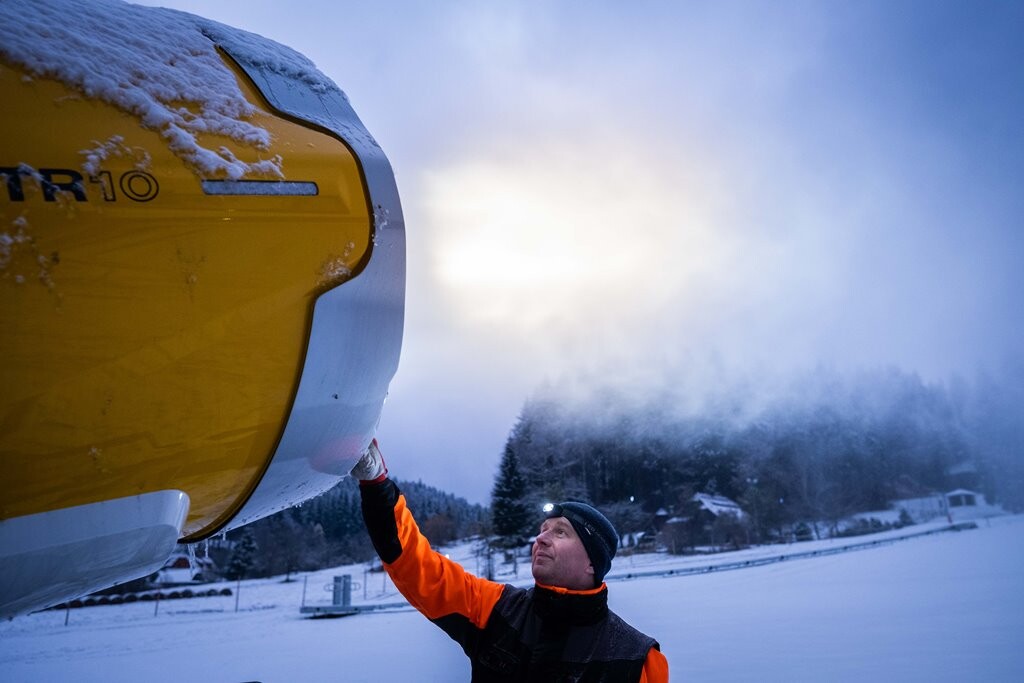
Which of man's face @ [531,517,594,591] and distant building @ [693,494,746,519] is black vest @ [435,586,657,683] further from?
distant building @ [693,494,746,519]

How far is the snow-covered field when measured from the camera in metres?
5.85

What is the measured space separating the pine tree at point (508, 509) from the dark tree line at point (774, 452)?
0.39 ft

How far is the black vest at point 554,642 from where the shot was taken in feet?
6.61

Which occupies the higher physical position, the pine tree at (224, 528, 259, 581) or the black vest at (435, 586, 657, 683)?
the black vest at (435, 586, 657, 683)

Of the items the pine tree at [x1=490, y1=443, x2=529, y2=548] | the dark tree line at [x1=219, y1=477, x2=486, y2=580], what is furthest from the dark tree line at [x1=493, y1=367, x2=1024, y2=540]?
the dark tree line at [x1=219, y1=477, x2=486, y2=580]

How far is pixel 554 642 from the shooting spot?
2080 mm

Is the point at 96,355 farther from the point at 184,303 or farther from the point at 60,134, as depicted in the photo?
the point at 60,134

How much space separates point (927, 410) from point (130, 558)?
75.6 meters

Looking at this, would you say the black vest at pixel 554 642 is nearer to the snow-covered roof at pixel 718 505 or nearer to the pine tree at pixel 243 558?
the pine tree at pixel 243 558

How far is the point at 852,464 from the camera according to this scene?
46.6m

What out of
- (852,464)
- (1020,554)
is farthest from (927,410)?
(1020,554)

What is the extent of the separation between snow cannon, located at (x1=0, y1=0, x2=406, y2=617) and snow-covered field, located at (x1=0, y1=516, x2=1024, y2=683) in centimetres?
541

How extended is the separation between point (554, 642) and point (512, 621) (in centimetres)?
22

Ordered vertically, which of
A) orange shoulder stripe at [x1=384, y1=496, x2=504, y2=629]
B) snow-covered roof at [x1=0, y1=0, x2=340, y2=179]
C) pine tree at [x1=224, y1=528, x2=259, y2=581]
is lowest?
pine tree at [x1=224, y1=528, x2=259, y2=581]
